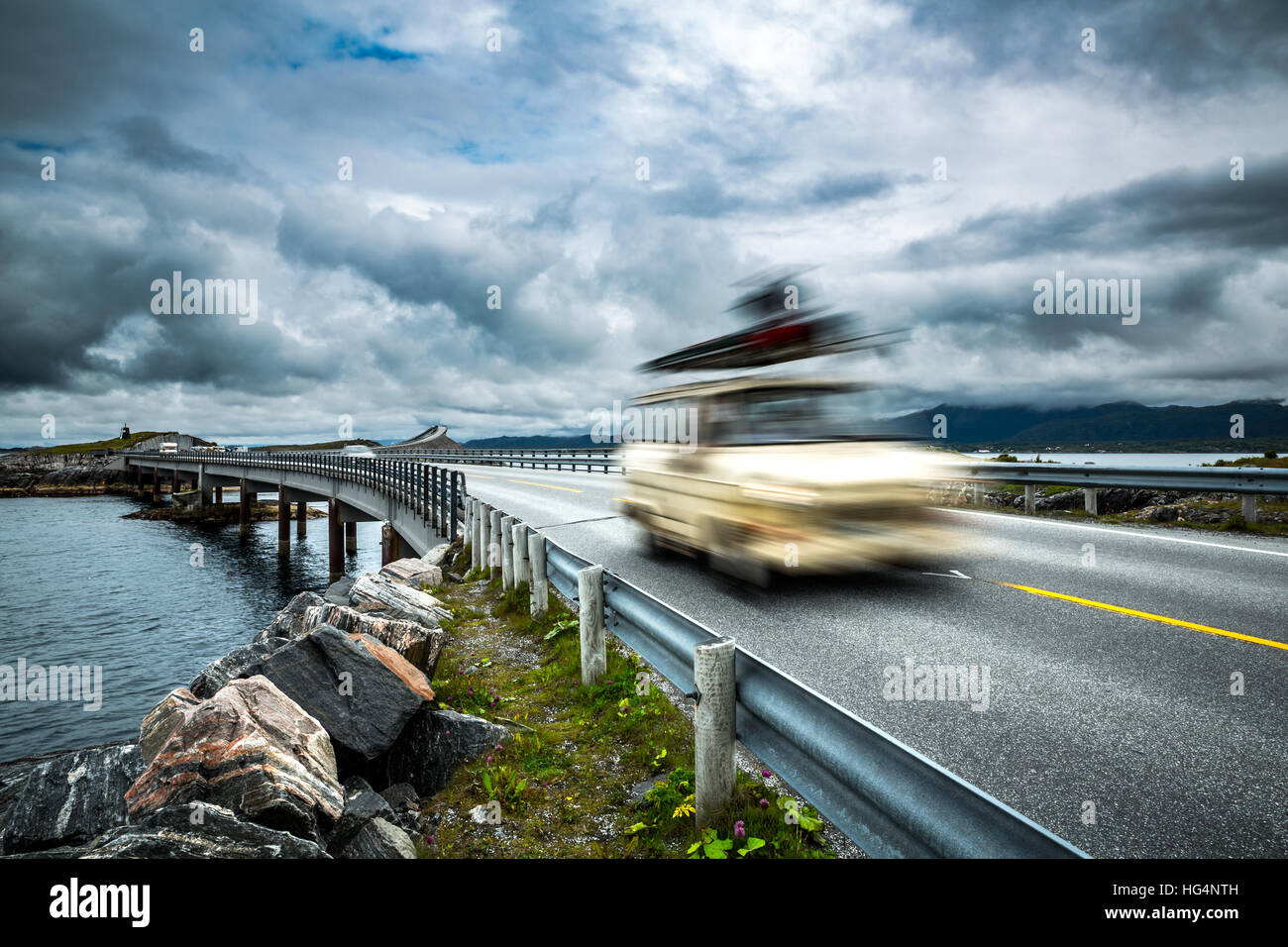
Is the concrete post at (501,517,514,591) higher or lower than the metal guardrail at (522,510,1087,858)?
lower

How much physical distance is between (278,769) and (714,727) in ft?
6.85

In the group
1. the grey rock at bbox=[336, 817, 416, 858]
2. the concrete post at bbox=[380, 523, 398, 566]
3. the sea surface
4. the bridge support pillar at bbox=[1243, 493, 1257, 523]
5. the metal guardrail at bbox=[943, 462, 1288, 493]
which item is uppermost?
the metal guardrail at bbox=[943, 462, 1288, 493]

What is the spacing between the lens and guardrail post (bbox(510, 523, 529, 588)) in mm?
8000

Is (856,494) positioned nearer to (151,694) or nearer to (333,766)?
(333,766)

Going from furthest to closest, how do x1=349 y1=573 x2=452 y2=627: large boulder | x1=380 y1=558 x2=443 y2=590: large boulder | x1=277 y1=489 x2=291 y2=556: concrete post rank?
1. x1=277 y1=489 x2=291 y2=556: concrete post
2. x1=380 y1=558 x2=443 y2=590: large boulder
3. x1=349 y1=573 x2=452 y2=627: large boulder

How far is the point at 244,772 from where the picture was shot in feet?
10.3

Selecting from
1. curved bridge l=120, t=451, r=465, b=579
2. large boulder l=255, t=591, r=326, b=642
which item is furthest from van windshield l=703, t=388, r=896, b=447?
curved bridge l=120, t=451, r=465, b=579

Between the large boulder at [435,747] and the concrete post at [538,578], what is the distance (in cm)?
287

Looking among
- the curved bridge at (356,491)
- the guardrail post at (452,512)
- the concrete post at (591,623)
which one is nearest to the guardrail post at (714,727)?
the concrete post at (591,623)

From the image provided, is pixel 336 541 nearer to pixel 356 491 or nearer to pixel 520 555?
pixel 356 491

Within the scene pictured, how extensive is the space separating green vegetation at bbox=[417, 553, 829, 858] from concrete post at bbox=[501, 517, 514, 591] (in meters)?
2.48

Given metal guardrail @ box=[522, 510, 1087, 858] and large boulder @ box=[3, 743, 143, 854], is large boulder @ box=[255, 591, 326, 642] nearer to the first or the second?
large boulder @ box=[3, 743, 143, 854]

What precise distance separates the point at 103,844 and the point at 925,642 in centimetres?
507
